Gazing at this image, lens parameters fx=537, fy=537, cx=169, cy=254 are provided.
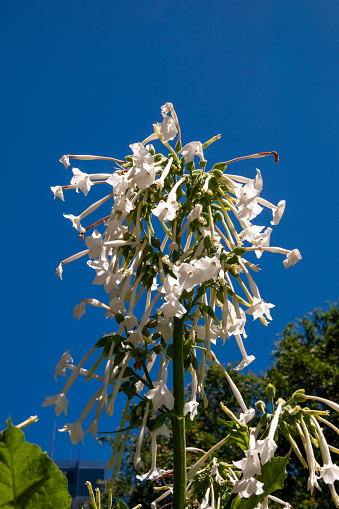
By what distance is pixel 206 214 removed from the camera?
2037 mm

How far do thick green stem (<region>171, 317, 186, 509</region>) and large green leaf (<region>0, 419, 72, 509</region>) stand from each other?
2.40ft

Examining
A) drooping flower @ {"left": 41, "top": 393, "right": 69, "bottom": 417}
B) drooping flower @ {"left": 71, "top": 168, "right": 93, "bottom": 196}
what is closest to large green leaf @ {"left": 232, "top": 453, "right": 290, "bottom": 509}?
drooping flower @ {"left": 41, "top": 393, "right": 69, "bottom": 417}

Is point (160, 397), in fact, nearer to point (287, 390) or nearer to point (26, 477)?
point (26, 477)

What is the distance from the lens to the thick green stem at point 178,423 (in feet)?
5.50

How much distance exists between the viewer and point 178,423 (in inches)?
69.1

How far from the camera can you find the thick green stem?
1.68 metres

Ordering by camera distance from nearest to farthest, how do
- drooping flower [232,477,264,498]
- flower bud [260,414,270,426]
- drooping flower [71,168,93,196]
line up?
drooping flower [232,477,264,498]
flower bud [260,414,270,426]
drooping flower [71,168,93,196]

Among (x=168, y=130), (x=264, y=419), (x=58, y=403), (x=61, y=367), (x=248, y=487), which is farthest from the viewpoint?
(x=168, y=130)

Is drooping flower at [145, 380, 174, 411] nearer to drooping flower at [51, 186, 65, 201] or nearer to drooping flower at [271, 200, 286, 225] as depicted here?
drooping flower at [271, 200, 286, 225]

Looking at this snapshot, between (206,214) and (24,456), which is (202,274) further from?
(24,456)

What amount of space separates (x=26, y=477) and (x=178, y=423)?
82 cm

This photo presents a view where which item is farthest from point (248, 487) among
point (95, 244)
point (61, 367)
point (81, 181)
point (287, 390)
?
point (287, 390)

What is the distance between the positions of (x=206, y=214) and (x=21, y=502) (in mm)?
1273

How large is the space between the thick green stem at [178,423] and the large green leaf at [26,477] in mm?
732
